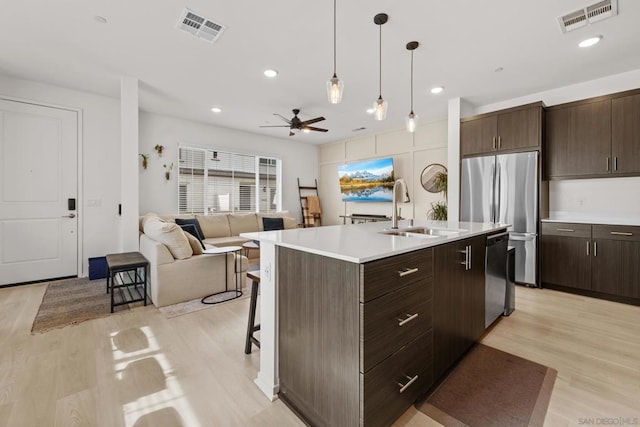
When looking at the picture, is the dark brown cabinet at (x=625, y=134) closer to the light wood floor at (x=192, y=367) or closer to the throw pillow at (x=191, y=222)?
the light wood floor at (x=192, y=367)

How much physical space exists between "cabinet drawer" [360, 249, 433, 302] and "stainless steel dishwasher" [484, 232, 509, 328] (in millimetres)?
1113

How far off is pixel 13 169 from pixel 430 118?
6625mm

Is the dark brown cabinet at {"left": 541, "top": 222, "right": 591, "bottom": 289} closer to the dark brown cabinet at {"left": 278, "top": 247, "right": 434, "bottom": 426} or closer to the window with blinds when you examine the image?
the dark brown cabinet at {"left": 278, "top": 247, "right": 434, "bottom": 426}

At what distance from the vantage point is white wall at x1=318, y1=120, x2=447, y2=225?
546 cm

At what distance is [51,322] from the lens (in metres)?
2.64

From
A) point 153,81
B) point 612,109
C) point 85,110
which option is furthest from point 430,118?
point 85,110

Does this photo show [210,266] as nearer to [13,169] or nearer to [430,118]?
[13,169]

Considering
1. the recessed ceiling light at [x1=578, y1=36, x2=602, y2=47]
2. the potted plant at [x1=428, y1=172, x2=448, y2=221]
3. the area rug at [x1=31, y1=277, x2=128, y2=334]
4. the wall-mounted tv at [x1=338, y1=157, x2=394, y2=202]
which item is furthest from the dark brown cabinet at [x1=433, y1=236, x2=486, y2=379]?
the wall-mounted tv at [x1=338, y1=157, x2=394, y2=202]

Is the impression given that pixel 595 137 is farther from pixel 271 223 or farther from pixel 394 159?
pixel 271 223

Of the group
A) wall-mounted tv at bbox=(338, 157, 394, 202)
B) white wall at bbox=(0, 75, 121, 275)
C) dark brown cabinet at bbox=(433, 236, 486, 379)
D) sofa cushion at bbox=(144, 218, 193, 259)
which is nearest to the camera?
dark brown cabinet at bbox=(433, 236, 486, 379)

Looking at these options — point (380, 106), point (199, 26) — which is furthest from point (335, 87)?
point (199, 26)

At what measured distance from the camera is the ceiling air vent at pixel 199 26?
2.42 metres

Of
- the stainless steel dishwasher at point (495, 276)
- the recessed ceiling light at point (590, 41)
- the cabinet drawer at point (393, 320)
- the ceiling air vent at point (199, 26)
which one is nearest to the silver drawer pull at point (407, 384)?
the cabinet drawer at point (393, 320)

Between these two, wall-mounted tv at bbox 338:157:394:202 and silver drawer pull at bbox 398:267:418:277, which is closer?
silver drawer pull at bbox 398:267:418:277
